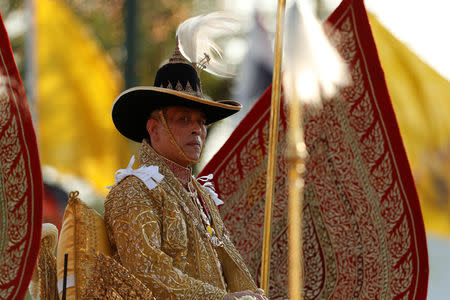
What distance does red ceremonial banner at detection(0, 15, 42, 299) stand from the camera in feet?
12.7

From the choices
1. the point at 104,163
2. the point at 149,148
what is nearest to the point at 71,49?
the point at 104,163

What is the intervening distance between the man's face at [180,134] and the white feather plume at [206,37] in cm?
28

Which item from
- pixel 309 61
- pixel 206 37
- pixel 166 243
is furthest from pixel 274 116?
pixel 166 243

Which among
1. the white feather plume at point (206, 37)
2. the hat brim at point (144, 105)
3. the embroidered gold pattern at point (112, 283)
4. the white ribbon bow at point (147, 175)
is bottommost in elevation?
the embroidered gold pattern at point (112, 283)

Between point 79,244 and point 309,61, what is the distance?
1419 mm

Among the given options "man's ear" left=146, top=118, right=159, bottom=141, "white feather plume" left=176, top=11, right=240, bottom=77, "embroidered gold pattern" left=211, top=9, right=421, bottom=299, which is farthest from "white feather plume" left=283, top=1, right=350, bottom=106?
"man's ear" left=146, top=118, right=159, bottom=141

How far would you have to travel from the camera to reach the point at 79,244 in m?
3.98

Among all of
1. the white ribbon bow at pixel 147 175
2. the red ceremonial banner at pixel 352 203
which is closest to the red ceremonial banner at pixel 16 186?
the white ribbon bow at pixel 147 175

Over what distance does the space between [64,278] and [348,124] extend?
2.07 metres

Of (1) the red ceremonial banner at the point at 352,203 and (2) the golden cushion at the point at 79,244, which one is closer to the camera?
(2) the golden cushion at the point at 79,244

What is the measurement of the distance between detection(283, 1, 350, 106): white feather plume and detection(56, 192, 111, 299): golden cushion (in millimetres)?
1159

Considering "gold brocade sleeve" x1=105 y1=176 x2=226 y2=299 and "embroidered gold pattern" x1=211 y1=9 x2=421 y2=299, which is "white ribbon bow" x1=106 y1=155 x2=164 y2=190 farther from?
"embroidered gold pattern" x1=211 y1=9 x2=421 y2=299

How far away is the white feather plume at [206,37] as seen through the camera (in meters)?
4.39

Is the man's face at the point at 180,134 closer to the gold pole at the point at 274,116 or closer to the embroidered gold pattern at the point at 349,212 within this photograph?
the gold pole at the point at 274,116
